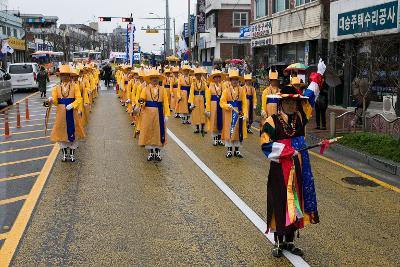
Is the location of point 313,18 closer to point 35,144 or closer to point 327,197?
point 35,144

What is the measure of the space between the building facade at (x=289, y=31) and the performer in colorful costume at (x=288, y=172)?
56.5 ft

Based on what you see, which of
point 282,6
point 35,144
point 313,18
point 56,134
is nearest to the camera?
point 56,134

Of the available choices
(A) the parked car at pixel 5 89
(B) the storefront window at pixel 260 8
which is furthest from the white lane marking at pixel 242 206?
(B) the storefront window at pixel 260 8

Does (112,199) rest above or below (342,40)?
below

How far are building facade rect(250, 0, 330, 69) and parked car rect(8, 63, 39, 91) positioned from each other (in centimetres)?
1434

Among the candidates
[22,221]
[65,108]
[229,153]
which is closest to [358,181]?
[229,153]

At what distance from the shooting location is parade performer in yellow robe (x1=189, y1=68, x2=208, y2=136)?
1486 centimetres

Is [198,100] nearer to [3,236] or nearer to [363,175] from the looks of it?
[363,175]

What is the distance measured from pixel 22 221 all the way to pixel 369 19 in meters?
15.3

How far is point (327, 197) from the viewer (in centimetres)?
761

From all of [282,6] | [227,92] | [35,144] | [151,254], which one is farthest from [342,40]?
[151,254]

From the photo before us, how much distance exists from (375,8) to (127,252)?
15289 millimetres

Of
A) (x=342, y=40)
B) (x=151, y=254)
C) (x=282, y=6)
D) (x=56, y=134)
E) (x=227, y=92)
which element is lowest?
(x=151, y=254)

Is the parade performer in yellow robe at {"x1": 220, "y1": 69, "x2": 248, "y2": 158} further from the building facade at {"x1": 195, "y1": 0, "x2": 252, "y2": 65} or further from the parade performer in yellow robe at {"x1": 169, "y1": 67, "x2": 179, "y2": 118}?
the building facade at {"x1": 195, "y1": 0, "x2": 252, "y2": 65}
